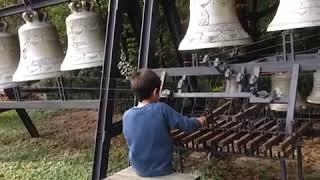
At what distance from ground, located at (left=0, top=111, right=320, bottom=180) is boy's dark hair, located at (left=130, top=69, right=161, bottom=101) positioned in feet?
7.20

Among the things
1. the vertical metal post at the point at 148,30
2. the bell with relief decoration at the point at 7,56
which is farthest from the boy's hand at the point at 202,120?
the bell with relief decoration at the point at 7,56

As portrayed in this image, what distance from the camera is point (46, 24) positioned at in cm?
496

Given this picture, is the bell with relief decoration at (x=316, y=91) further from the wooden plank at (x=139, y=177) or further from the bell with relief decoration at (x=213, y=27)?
the wooden plank at (x=139, y=177)

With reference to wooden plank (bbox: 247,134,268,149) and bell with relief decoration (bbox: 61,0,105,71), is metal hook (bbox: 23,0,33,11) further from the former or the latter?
wooden plank (bbox: 247,134,268,149)

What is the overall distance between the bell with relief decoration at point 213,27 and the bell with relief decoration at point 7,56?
2.34 metres

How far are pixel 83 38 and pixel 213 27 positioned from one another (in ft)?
4.40

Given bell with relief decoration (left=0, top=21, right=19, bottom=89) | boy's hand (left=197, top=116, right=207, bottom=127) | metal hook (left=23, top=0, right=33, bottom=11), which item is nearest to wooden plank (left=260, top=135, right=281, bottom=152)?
boy's hand (left=197, top=116, right=207, bottom=127)

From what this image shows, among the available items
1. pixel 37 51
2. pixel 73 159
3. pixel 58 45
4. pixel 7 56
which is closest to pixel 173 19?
pixel 58 45

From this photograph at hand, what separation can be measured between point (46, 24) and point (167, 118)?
7.26 feet

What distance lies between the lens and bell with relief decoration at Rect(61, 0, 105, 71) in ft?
15.1

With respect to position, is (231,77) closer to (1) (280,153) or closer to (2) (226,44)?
(2) (226,44)

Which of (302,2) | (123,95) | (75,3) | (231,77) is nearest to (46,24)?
(75,3)

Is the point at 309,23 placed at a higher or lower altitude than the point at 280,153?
higher

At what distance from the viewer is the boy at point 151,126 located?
316 cm
